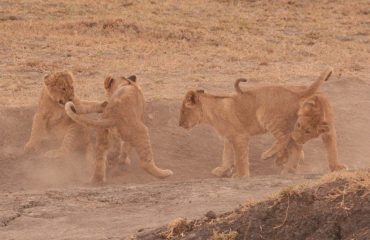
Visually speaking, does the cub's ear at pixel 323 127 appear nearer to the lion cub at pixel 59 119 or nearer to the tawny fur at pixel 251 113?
the tawny fur at pixel 251 113

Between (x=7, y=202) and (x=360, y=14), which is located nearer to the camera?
(x=7, y=202)

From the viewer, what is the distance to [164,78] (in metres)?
14.6

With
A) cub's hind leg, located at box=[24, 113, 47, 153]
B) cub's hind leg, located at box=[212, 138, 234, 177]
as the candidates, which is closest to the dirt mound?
cub's hind leg, located at box=[212, 138, 234, 177]

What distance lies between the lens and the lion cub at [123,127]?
9625 mm

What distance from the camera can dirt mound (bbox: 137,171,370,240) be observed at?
19.5 ft

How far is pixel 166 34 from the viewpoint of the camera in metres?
18.3

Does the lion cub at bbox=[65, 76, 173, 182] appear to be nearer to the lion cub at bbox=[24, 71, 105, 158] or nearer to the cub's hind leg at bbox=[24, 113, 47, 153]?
the lion cub at bbox=[24, 71, 105, 158]

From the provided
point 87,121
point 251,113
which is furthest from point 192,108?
point 87,121

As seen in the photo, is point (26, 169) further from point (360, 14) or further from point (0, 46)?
point (360, 14)

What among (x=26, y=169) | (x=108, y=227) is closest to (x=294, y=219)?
(x=108, y=227)

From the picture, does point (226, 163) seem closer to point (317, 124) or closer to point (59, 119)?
point (317, 124)

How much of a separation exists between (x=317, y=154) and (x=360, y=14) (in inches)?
440

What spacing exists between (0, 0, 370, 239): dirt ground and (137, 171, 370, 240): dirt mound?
2.20 feet

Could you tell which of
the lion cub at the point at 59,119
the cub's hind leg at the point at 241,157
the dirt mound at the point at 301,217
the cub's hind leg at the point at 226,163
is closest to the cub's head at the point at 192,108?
the cub's hind leg at the point at 226,163
